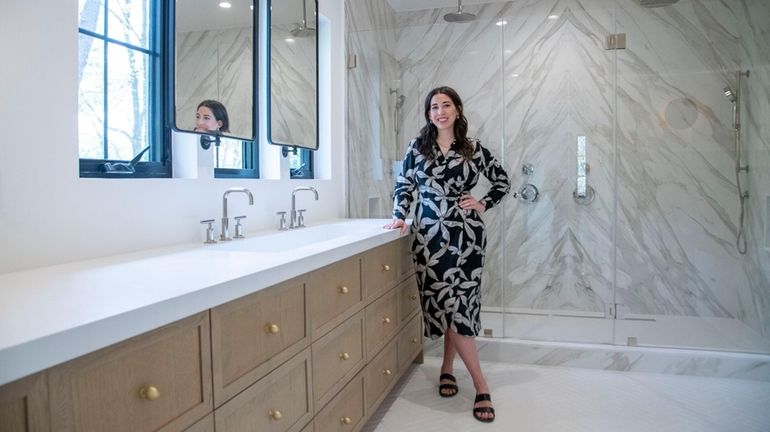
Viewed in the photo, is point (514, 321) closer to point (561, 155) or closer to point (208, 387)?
point (561, 155)

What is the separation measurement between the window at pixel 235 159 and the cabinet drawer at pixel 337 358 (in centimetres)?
86

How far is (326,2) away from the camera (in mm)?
2918

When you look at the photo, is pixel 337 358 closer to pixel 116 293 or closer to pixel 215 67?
pixel 116 293

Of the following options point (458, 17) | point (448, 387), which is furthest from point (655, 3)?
point (448, 387)

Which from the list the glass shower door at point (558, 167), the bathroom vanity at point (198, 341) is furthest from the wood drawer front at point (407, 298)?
the glass shower door at point (558, 167)

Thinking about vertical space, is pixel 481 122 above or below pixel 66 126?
above

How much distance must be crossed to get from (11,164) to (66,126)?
187mm

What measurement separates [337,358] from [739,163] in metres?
2.86

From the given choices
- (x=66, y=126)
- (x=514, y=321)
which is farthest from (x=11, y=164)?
(x=514, y=321)

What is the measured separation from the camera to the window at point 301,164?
2.75 metres

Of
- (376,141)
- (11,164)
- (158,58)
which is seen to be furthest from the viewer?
(376,141)

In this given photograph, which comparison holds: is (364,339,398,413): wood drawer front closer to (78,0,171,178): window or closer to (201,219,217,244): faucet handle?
(201,219,217,244): faucet handle

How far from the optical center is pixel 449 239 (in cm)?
237

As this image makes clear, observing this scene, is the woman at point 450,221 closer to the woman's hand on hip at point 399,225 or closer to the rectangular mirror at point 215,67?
the woman's hand on hip at point 399,225
